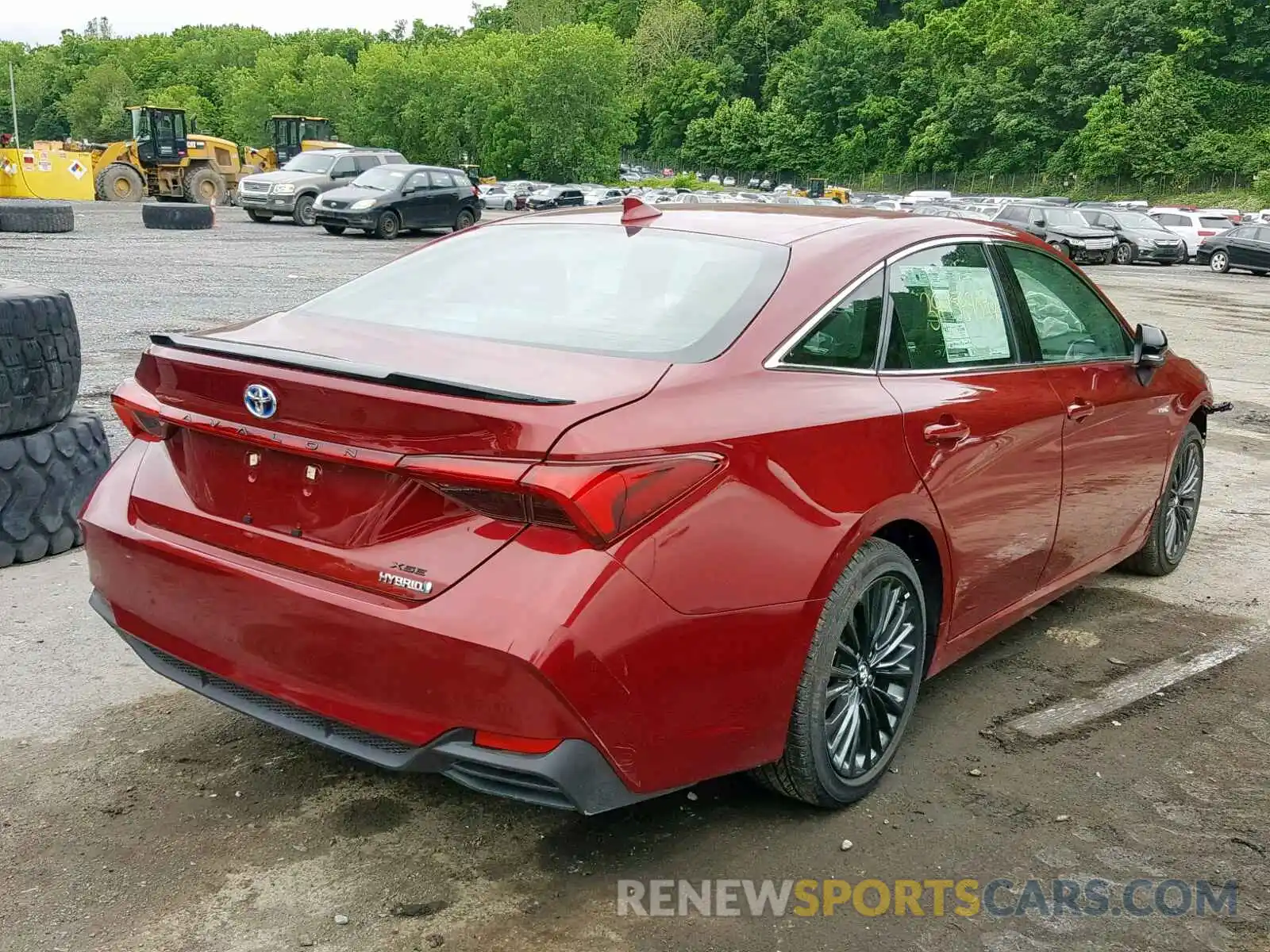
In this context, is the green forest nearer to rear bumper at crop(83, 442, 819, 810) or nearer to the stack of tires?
the stack of tires

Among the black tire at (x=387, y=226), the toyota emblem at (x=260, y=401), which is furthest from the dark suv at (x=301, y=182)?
the toyota emblem at (x=260, y=401)

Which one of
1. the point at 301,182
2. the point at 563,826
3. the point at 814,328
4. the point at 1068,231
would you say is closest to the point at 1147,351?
the point at 814,328

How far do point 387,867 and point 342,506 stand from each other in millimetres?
930

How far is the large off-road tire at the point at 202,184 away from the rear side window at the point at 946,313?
3766cm

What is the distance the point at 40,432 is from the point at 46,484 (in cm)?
22

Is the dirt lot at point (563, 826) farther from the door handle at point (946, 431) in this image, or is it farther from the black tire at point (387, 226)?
the black tire at point (387, 226)

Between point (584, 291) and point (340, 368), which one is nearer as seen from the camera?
point (340, 368)

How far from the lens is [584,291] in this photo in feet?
10.9

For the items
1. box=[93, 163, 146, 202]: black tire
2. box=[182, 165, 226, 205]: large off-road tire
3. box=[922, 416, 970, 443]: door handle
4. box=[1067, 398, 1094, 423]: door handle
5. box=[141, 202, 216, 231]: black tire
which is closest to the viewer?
box=[922, 416, 970, 443]: door handle

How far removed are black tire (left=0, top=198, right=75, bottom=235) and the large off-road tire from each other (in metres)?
15.3

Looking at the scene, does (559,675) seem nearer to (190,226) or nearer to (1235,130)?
(190,226)

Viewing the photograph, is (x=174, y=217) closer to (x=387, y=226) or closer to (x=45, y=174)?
(x=387, y=226)

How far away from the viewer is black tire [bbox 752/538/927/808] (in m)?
2.97

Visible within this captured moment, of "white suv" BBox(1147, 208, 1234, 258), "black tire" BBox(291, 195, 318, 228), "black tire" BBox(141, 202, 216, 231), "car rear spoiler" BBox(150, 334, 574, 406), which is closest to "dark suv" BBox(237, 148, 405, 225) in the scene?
"black tire" BBox(291, 195, 318, 228)
